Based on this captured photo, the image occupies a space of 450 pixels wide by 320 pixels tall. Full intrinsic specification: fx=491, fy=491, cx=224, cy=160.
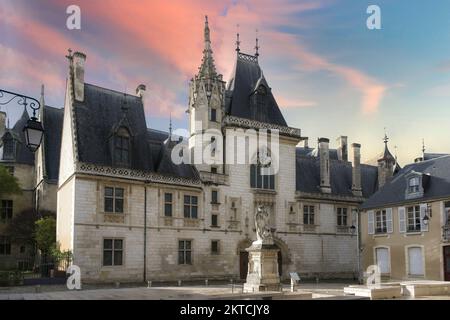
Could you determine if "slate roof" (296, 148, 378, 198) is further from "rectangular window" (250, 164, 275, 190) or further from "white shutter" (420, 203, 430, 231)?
"white shutter" (420, 203, 430, 231)

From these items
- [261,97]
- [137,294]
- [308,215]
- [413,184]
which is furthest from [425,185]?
[137,294]

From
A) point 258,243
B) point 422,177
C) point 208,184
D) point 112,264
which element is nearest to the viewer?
point 258,243

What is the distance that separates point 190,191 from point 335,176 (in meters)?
14.6

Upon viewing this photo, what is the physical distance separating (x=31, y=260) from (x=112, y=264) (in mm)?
13145

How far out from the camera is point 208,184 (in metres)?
31.8

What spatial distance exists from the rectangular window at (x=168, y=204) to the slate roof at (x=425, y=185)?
1284 centimetres

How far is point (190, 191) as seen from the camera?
101 ft

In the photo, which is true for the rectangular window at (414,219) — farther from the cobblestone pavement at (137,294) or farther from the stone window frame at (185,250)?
the stone window frame at (185,250)

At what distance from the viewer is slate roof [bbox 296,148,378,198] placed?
37469 millimetres

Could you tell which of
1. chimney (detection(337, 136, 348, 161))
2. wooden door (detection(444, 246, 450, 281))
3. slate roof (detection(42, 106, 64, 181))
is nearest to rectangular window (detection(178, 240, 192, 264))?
slate roof (detection(42, 106, 64, 181))
